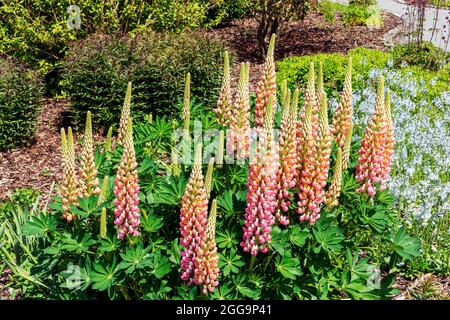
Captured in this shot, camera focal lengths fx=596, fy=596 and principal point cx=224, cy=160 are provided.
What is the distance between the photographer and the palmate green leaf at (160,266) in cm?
327

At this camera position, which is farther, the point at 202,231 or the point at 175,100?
the point at 175,100

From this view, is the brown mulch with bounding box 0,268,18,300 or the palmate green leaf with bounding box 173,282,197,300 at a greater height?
the palmate green leaf with bounding box 173,282,197,300

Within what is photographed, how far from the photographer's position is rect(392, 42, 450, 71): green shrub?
451 inches

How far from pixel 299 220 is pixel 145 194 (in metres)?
1.05

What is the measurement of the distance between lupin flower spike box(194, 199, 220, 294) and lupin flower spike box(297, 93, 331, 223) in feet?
2.07

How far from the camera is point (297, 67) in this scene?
400 inches

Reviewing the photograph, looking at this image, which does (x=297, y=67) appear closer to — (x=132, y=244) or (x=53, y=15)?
(x=53, y=15)

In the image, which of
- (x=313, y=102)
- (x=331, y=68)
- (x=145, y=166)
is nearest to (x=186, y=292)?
(x=145, y=166)

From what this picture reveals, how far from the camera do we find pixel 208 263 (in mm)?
3086

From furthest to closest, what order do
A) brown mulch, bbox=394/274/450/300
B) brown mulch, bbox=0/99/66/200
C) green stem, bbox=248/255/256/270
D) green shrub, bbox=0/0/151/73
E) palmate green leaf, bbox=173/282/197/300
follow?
1. green shrub, bbox=0/0/151/73
2. brown mulch, bbox=0/99/66/200
3. brown mulch, bbox=394/274/450/300
4. green stem, bbox=248/255/256/270
5. palmate green leaf, bbox=173/282/197/300

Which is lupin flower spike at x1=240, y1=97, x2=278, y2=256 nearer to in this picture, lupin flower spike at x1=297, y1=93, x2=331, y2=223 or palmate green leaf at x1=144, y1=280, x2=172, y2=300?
lupin flower spike at x1=297, y1=93, x2=331, y2=223

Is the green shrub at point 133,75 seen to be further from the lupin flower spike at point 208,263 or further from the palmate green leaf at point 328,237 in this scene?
the lupin flower spike at point 208,263

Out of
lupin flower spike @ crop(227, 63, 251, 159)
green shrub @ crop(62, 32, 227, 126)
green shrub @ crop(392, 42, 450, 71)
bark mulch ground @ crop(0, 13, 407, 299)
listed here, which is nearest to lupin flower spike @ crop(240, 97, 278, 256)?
lupin flower spike @ crop(227, 63, 251, 159)
